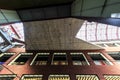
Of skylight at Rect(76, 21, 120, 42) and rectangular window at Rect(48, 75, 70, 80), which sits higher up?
skylight at Rect(76, 21, 120, 42)

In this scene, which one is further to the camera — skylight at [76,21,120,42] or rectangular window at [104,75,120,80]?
skylight at [76,21,120,42]

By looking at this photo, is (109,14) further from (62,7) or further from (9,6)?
(9,6)

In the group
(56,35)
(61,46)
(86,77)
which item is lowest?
(86,77)

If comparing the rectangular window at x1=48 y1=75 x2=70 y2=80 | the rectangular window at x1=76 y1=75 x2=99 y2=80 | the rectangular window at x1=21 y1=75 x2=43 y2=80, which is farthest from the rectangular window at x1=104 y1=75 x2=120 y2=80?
the rectangular window at x1=21 y1=75 x2=43 y2=80

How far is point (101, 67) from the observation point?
13445mm

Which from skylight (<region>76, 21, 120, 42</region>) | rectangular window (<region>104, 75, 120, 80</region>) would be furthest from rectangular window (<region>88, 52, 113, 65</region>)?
skylight (<region>76, 21, 120, 42</region>)

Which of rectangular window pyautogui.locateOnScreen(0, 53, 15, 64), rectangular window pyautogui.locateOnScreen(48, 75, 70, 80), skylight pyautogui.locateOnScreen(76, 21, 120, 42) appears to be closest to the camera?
rectangular window pyautogui.locateOnScreen(48, 75, 70, 80)

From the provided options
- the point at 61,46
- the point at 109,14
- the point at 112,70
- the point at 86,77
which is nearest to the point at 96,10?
the point at 109,14

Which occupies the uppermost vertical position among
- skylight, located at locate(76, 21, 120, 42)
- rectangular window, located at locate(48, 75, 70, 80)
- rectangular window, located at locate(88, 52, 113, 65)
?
skylight, located at locate(76, 21, 120, 42)

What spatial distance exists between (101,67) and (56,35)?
19.4 feet

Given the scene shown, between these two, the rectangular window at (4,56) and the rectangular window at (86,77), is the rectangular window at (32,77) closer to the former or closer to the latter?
the rectangular window at (86,77)

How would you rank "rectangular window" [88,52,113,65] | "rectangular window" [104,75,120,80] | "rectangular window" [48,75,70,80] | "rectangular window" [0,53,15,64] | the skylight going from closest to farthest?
1. "rectangular window" [48,75,70,80]
2. "rectangular window" [104,75,120,80]
3. "rectangular window" [88,52,113,65]
4. "rectangular window" [0,53,15,64]
5. the skylight

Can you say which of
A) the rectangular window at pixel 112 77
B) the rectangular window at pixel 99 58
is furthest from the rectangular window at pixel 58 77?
the rectangular window at pixel 99 58

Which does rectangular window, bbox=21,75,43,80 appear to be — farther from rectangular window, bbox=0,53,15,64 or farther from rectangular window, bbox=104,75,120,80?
rectangular window, bbox=0,53,15,64
